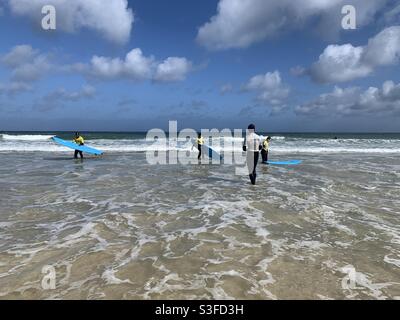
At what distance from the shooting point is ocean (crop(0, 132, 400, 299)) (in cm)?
381

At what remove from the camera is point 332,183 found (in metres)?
11.4

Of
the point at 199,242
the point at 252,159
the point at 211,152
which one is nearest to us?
the point at 199,242

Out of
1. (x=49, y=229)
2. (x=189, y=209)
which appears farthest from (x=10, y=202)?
(x=189, y=209)

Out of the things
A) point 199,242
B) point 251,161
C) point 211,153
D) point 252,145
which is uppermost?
point 252,145

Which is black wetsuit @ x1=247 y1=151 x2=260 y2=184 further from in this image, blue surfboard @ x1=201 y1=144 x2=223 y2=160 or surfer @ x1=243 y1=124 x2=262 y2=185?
blue surfboard @ x1=201 y1=144 x2=223 y2=160

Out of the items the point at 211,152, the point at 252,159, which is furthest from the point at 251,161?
the point at 211,152

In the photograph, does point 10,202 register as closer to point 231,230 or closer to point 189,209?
point 189,209

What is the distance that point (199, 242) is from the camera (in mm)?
5336

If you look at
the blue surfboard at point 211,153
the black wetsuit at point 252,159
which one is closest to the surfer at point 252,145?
the black wetsuit at point 252,159

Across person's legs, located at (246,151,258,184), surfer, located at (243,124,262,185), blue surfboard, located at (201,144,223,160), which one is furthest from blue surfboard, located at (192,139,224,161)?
surfer, located at (243,124,262,185)

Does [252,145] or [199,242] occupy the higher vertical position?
[252,145]

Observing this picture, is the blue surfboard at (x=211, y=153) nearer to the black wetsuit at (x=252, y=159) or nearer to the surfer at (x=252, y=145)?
the black wetsuit at (x=252, y=159)

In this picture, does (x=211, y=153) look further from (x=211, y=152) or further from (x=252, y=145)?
(x=252, y=145)
